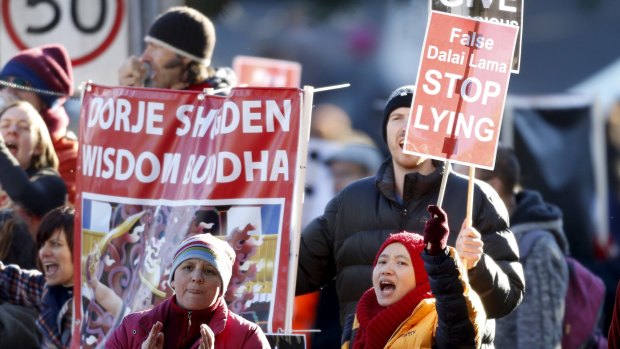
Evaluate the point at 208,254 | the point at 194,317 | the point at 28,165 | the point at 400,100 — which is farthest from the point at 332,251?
the point at 28,165

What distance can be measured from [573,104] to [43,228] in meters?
5.65

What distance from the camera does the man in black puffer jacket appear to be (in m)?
8.27

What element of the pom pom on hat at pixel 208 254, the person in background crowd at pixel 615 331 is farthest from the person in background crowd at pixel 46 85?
the person in background crowd at pixel 615 331

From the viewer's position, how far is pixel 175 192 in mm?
8789

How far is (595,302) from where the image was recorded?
10.6 meters

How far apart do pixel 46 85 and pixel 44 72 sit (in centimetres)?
7

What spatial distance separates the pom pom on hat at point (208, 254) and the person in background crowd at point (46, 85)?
2.74m


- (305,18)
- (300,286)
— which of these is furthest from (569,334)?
(305,18)

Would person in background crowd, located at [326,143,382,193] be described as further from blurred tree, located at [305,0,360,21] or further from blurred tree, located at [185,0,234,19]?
blurred tree, located at [185,0,234,19]

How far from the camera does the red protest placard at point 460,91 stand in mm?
8008

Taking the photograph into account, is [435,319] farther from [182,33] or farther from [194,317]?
[182,33]

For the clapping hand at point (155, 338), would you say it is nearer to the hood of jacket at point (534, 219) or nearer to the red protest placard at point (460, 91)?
the red protest placard at point (460, 91)

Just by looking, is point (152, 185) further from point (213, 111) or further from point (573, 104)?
point (573, 104)

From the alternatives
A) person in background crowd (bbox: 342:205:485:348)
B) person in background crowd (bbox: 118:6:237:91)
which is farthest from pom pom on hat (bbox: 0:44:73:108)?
person in background crowd (bbox: 342:205:485:348)
